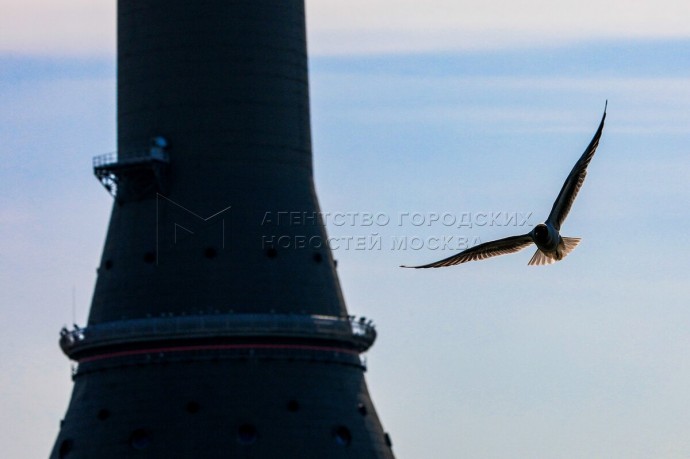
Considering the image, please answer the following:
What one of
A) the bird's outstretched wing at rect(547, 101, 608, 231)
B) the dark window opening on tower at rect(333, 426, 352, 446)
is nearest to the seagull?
the bird's outstretched wing at rect(547, 101, 608, 231)

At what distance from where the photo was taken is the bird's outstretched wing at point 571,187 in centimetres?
5984

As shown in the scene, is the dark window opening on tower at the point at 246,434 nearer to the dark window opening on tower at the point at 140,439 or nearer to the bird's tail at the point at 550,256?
the dark window opening on tower at the point at 140,439

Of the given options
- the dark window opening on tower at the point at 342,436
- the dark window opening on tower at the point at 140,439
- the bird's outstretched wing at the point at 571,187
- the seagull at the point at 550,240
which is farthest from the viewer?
the dark window opening on tower at the point at 342,436

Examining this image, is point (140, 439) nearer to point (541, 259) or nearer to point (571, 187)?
point (571, 187)

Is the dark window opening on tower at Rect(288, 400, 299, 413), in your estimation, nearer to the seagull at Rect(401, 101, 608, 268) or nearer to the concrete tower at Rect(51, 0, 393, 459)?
the concrete tower at Rect(51, 0, 393, 459)

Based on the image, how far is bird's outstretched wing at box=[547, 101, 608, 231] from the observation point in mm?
59844

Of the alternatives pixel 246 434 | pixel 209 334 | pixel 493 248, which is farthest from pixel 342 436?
pixel 493 248

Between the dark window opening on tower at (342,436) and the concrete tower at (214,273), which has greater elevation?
the concrete tower at (214,273)

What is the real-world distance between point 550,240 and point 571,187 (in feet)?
11.6

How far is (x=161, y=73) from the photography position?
425 ft

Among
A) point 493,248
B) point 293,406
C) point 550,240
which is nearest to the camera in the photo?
point 550,240

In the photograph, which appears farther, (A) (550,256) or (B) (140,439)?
(B) (140,439)

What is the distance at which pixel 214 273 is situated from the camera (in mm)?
127812

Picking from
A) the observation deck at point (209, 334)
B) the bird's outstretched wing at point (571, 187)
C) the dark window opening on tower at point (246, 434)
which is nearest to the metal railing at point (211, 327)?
the observation deck at point (209, 334)
